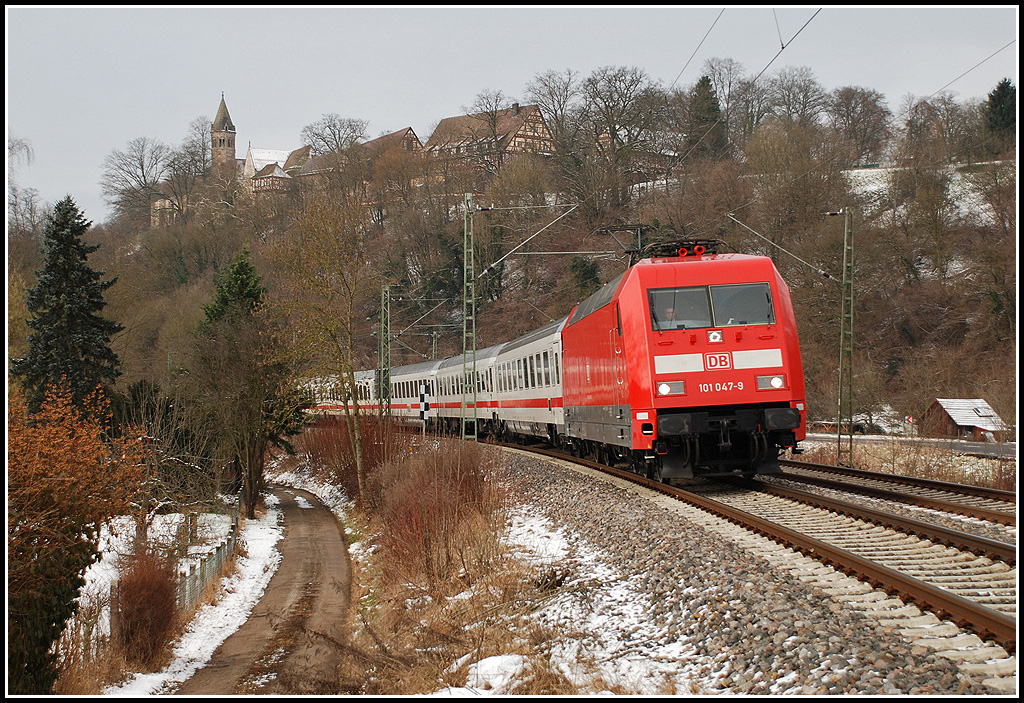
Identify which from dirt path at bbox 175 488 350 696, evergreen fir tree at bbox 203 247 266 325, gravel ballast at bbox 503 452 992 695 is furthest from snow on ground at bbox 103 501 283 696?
evergreen fir tree at bbox 203 247 266 325

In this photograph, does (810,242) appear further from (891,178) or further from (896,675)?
(896,675)

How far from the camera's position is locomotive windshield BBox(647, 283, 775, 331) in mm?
12211

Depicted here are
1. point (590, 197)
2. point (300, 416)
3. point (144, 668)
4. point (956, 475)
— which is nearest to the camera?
point (144, 668)

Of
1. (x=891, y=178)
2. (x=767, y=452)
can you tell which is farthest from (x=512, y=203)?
(x=767, y=452)

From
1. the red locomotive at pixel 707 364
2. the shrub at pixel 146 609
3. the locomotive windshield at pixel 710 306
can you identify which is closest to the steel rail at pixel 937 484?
the red locomotive at pixel 707 364

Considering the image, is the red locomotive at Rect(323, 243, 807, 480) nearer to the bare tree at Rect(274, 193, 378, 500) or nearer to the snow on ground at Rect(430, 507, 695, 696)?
the snow on ground at Rect(430, 507, 695, 696)

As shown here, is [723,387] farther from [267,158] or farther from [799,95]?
[267,158]

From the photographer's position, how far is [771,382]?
A: 12.0 meters

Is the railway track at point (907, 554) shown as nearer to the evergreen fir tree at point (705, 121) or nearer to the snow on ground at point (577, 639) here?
the snow on ground at point (577, 639)

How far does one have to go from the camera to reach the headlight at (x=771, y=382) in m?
11.9

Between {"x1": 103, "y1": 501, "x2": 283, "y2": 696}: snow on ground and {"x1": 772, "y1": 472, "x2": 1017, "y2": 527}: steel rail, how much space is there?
10091 mm

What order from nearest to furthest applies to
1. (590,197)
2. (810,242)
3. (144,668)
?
1. (144,668)
2. (590,197)
3. (810,242)

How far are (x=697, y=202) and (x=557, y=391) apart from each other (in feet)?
62.8

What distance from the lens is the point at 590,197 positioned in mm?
33188
